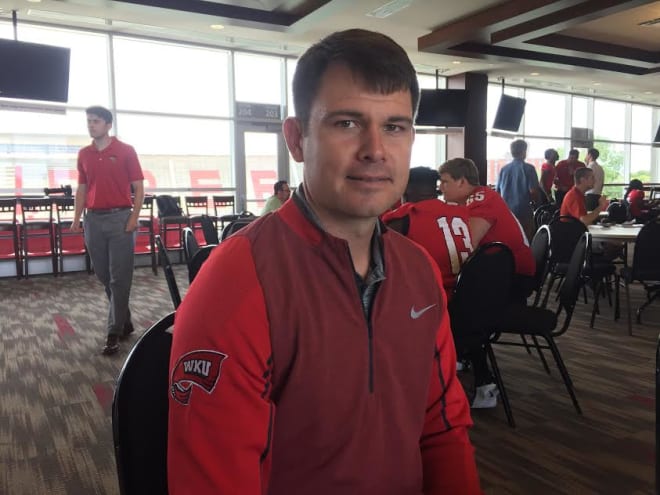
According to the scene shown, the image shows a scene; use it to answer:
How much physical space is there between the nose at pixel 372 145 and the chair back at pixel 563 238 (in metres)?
3.87

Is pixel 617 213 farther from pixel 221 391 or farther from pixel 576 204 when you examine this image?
pixel 221 391

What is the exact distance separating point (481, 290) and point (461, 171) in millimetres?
970

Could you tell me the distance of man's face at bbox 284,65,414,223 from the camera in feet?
2.98

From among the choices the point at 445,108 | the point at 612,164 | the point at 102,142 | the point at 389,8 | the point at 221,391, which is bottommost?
the point at 221,391

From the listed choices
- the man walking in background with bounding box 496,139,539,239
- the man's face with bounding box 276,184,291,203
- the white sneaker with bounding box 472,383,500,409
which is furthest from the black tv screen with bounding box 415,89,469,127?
the white sneaker with bounding box 472,383,500,409

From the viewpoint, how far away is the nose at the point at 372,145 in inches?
35.5

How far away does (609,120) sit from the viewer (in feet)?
46.7

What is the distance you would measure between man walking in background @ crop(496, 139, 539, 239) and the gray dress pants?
4540 mm

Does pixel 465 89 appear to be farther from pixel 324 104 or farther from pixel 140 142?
pixel 324 104

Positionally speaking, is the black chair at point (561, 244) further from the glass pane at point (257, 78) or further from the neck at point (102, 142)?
the glass pane at point (257, 78)

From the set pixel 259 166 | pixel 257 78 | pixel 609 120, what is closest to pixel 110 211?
pixel 259 166

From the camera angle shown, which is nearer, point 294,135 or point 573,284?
point 294,135

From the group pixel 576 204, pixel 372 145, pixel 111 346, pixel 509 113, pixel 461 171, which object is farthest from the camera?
pixel 509 113

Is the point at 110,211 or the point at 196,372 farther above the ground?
the point at 110,211
